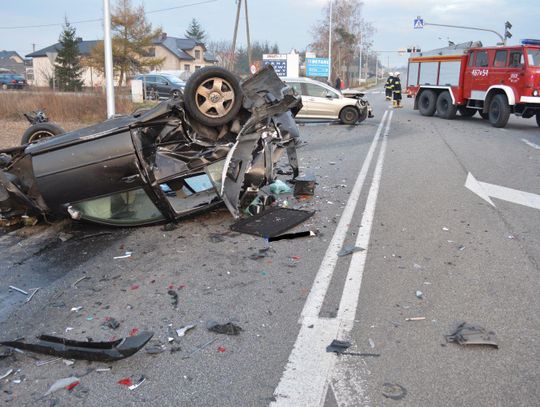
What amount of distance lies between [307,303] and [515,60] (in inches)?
606

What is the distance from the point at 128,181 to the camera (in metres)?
5.22

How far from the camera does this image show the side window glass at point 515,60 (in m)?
16.0

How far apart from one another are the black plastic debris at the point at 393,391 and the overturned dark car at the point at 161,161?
3.13 meters

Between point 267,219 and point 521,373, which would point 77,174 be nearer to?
point 267,219

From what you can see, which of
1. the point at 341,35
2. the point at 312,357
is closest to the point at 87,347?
the point at 312,357

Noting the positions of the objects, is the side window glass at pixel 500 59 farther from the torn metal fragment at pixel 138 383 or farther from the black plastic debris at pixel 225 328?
the torn metal fragment at pixel 138 383

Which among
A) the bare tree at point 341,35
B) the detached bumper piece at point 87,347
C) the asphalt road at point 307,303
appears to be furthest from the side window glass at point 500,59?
the bare tree at point 341,35

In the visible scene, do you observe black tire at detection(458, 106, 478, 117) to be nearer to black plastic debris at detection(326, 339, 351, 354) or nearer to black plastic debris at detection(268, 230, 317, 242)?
black plastic debris at detection(268, 230, 317, 242)

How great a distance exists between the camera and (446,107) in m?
20.5

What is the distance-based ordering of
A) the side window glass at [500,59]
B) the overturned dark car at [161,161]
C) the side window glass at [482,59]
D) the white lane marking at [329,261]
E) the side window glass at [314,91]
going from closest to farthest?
the white lane marking at [329,261] < the overturned dark car at [161,161] < the side window glass at [500,59] < the side window glass at [482,59] < the side window glass at [314,91]

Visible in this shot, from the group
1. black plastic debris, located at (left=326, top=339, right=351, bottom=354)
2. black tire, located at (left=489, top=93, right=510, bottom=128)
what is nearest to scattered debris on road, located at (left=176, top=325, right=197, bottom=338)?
black plastic debris, located at (left=326, top=339, right=351, bottom=354)

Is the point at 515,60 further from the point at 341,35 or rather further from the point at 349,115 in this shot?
the point at 341,35

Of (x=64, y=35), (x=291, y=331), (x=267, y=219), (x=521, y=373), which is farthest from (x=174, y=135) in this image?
(x=64, y=35)

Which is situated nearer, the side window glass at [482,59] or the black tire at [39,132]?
the black tire at [39,132]
